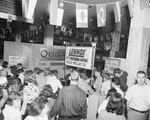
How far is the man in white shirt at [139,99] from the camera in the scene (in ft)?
11.1

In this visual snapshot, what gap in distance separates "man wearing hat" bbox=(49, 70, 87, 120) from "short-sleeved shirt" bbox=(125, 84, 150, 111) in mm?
1129

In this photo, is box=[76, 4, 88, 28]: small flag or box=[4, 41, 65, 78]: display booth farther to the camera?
box=[4, 41, 65, 78]: display booth

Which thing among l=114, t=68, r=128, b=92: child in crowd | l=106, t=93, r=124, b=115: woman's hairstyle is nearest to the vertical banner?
l=114, t=68, r=128, b=92: child in crowd

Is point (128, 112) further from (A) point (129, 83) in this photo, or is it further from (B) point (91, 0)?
(B) point (91, 0)

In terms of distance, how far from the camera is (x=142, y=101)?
3.40 m

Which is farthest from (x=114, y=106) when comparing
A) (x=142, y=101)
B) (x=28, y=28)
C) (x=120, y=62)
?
(x=28, y=28)

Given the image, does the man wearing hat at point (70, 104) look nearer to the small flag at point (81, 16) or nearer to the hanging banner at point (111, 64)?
the small flag at point (81, 16)

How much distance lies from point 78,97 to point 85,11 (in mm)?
3360

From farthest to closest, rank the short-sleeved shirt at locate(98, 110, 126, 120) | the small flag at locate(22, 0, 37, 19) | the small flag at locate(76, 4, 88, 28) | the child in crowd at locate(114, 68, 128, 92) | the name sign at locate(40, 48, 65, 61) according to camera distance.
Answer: the name sign at locate(40, 48, 65, 61)
the small flag at locate(76, 4, 88, 28)
the child in crowd at locate(114, 68, 128, 92)
the small flag at locate(22, 0, 37, 19)
the short-sleeved shirt at locate(98, 110, 126, 120)

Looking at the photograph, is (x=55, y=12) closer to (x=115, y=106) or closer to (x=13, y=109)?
(x=13, y=109)

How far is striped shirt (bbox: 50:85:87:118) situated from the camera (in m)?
2.89

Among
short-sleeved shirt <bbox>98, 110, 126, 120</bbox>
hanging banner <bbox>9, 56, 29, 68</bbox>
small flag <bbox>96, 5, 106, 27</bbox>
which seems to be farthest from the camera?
hanging banner <bbox>9, 56, 29, 68</bbox>

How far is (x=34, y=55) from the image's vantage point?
7793 millimetres

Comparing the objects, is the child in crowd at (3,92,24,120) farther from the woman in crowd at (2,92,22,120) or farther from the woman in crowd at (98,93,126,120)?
the woman in crowd at (98,93,126,120)
